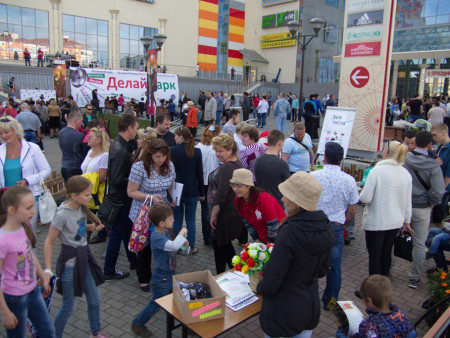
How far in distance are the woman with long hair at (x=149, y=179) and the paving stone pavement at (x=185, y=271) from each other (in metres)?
0.47

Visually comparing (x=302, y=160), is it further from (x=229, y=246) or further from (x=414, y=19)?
(x=414, y=19)

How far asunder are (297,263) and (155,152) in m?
2.26

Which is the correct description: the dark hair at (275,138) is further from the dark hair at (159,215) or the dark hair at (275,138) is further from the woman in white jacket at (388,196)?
the dark hair at (159,215)

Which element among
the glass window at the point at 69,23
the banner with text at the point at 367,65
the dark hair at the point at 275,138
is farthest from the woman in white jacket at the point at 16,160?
the glass window at the point at 69,23

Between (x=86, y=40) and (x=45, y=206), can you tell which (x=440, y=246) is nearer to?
(x=45, y=206)

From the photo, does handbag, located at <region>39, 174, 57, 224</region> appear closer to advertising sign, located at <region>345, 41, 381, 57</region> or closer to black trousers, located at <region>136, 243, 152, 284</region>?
black trousers, located at <region>136, 243, 152, 284</region>

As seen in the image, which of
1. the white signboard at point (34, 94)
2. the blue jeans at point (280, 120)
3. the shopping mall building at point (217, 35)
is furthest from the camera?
the shopping mall building at point (217, 35)

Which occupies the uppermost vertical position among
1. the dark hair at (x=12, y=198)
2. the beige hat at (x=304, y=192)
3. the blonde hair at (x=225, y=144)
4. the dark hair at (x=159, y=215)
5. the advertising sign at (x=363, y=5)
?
the advertising sign at (x=363, y=5)

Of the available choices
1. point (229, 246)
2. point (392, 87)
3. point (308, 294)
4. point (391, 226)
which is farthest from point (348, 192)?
point (392, 87)

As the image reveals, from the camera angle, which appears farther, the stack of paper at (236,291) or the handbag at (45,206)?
the handbag at (45,206)

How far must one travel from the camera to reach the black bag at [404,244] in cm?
460

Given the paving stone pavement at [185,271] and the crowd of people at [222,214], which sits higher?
the crowd of people at [222,214]

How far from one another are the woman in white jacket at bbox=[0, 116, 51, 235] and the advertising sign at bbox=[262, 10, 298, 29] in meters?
40.0

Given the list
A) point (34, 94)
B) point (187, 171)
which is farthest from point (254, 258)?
point (34, 94)
